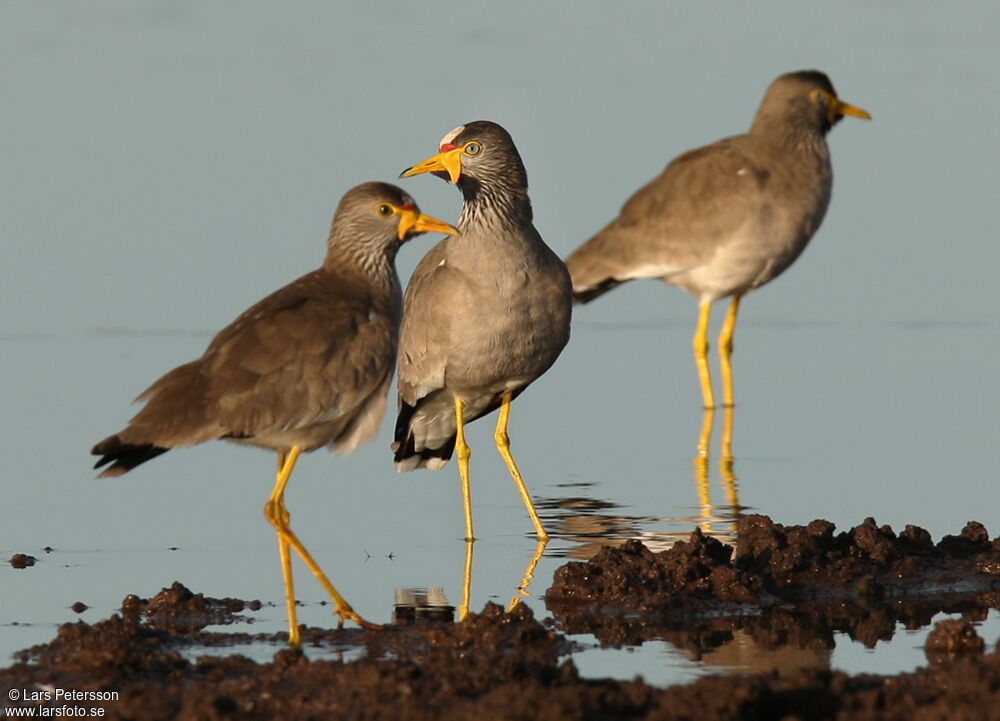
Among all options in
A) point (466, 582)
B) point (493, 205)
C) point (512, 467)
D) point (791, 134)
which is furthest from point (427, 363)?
point (791, 134)

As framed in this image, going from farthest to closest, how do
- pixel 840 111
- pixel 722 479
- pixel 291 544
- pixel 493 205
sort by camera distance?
pixel 840 111 < pixel 722 479 < pixel 493 205 < pixel 291 544

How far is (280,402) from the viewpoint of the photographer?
24.5 ft

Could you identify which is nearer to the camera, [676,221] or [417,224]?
[417,224]

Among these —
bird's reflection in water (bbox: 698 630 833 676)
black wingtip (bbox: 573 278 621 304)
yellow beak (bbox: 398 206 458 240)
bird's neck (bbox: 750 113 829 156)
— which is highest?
bird's neck (bbox: 750 113 829 156)

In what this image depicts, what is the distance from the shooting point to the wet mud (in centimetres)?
544

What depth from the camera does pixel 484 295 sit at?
8.64 meters

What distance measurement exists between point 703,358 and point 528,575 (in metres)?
5.87

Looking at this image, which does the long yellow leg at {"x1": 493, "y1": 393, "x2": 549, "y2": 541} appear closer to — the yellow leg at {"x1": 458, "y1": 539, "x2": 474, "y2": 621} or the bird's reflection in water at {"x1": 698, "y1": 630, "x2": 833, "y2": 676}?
the yellow leg at {"x1": 458, "y1": 539, "x2": 474, "y2": 621}

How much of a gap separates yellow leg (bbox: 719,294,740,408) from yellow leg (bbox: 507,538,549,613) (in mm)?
4901

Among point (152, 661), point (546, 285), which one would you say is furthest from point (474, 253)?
point (152, 661)

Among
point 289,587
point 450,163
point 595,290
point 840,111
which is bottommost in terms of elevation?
point 289,587

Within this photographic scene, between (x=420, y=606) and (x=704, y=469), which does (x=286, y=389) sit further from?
(x=704, y=469)

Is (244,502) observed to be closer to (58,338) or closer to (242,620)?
(242,620)

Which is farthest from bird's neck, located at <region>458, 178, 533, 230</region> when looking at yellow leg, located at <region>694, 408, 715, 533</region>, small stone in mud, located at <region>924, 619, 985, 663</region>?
small stone in mud, located at <region>924, 619, 985, 663</region>
